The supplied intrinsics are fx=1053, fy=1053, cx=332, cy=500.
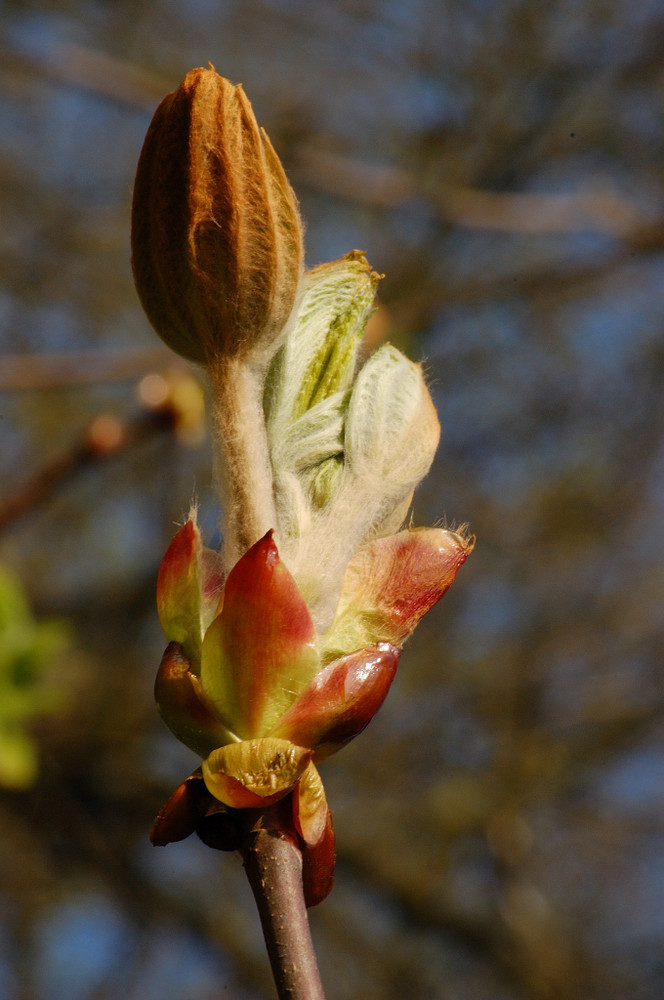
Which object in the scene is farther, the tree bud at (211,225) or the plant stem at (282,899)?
the tree bud at (211,225)

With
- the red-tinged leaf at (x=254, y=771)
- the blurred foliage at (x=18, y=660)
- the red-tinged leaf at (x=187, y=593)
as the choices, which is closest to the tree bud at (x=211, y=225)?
the red-tinged leaf at (x=187, y=593)

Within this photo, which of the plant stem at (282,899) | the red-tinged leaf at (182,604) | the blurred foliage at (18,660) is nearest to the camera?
the plant stem at (282,899)

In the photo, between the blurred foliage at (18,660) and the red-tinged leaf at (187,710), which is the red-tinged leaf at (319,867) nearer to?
the red-tinged leaf at (187,710)

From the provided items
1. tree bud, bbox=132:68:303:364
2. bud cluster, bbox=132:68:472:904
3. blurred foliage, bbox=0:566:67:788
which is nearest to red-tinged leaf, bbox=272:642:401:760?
bud cluster, bbox=132:68:472:904

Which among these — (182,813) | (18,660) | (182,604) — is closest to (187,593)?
(182,604)

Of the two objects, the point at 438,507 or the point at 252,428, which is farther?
the point at 438,507

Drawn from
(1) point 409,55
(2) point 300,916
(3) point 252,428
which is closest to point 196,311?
(3) point 252,428

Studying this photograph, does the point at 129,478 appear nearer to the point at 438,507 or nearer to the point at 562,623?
the point at 438,507
